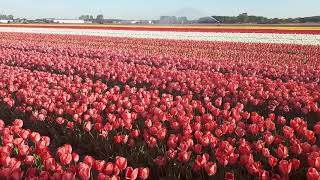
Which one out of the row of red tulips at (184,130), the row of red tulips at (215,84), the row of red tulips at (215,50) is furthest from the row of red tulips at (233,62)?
the row of red tulips at (184,130)

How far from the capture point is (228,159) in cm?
428

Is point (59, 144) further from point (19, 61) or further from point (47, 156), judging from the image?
point (19, 61)

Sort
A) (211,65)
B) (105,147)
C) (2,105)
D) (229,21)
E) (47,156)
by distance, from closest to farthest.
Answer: (47,156) → (105,147) → (2,105) → (211,65) → (229,21)

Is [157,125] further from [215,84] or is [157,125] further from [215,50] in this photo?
[215,50]

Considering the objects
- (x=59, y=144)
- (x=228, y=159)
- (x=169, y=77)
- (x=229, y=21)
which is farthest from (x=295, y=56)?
(x=229, y=21)

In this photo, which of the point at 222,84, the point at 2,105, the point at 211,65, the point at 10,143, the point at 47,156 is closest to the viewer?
the point at 47,156

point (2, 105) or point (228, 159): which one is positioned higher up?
point (228, 159)

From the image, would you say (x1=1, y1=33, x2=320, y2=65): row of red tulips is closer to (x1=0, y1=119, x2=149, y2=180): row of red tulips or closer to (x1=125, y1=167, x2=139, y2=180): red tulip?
(x1=0, y1=119, x2=149, y2=180): row of red tulips

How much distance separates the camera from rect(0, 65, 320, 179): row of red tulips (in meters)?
4.33

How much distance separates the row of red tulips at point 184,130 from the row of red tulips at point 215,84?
879mm

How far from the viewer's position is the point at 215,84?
9.44m

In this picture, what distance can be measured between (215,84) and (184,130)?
437 cm

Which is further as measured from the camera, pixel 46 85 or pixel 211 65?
pixel 211 65

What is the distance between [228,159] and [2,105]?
5531 mm
